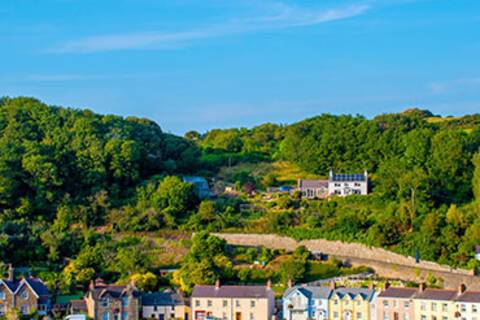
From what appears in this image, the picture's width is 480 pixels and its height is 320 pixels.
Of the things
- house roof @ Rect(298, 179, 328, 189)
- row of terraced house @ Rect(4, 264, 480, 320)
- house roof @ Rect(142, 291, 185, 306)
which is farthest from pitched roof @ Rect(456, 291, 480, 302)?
house roof @ Rect(298, 179, 328, 189)

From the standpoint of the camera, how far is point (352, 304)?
4831 centimetres

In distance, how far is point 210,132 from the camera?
335 feet

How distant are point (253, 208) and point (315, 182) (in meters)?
7.36

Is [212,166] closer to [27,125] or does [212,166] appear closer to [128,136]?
[128,136]

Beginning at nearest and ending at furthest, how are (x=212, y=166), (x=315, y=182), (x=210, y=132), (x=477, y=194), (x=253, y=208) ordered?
(x=477, y=194), (x=253, y=208), (x=315, y=182), (x=212, y=166), (x=210, y=132)

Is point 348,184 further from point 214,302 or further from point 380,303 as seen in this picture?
point 214,302

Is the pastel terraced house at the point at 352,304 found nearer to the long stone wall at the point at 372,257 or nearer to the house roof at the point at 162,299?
the long stone wall at the point at 372,257

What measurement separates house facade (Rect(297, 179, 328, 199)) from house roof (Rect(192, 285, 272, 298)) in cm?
2224

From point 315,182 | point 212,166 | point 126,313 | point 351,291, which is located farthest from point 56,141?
point 351,291

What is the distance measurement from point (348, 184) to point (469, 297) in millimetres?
26300

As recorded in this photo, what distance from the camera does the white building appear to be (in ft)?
233

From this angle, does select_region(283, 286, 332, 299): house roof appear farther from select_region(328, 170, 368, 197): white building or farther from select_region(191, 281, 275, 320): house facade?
select_region(328, 170, 368, 197): white building

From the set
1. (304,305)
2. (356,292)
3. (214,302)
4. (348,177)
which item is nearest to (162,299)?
(214,302)

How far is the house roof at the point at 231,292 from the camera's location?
160 ft
